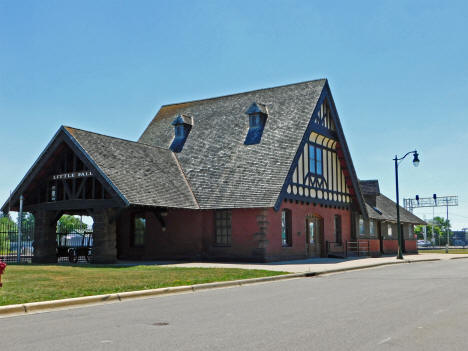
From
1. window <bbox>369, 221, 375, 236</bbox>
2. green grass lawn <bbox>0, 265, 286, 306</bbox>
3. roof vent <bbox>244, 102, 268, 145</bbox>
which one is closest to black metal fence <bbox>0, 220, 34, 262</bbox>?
green grass lawn <bbox>0, 265, 286, 306</bbox>

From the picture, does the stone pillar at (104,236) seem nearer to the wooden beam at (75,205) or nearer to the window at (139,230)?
the wooden beam at (75,205)

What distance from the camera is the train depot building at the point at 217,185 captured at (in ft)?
75.5

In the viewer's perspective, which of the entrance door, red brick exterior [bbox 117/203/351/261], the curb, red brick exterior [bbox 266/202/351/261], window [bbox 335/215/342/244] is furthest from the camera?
window [bbox 335/215/342/244]

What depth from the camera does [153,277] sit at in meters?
15.3

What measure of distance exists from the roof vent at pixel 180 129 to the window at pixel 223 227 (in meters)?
6.61

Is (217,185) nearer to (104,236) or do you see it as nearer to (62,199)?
(104,236)

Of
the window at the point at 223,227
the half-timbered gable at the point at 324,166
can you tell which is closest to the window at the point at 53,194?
the window at the point at 223,227

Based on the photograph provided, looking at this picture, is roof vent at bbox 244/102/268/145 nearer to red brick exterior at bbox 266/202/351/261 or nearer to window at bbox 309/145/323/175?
window at bbox 309/145/323/175

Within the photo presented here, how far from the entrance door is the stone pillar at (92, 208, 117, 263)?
11.1 metres

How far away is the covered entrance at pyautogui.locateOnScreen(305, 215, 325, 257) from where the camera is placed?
28203 millimetres

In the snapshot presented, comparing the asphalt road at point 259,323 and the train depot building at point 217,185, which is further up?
the train depot building at point 217,185

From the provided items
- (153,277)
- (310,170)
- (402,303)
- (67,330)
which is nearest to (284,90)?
(310,170)

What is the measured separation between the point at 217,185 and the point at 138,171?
4101mm

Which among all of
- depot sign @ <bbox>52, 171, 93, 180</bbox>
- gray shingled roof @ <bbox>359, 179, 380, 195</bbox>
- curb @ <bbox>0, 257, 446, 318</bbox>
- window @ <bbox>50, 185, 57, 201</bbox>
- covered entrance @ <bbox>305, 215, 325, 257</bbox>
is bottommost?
curb @ <bbox>0, 257, 446, 318</bbox>
